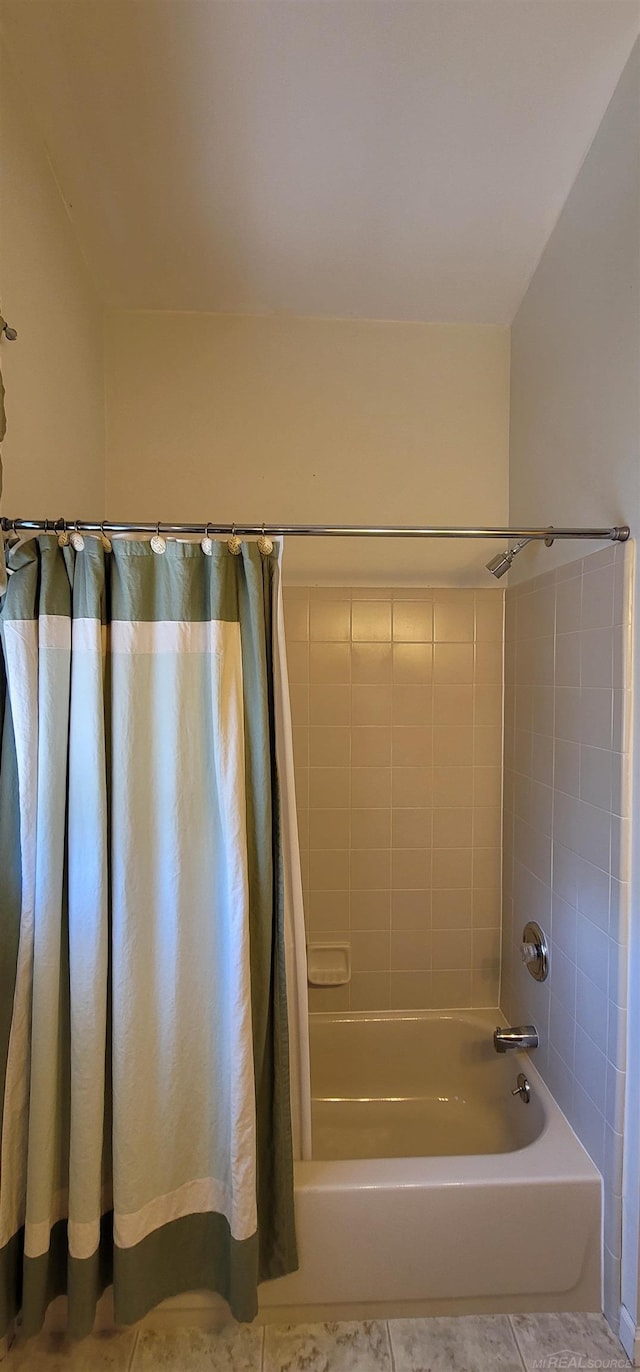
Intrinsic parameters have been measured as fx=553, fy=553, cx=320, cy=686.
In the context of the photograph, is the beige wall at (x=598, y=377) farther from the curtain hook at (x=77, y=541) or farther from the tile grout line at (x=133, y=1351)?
the curtain hook at (x=77, y=541)

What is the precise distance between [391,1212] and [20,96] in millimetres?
2455

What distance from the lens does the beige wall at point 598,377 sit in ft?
3.58

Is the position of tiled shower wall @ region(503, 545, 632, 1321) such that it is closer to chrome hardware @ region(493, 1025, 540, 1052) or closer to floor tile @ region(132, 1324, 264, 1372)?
chrome hardware @ region(493, 1025, 540, 1052)

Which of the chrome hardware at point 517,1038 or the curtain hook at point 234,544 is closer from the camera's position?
the curtain hook at point 234,544

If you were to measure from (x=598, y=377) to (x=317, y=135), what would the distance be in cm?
83

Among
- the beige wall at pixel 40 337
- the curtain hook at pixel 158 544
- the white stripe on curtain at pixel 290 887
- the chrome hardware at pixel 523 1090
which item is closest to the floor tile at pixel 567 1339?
the chrome hardware at pixel 523 1090

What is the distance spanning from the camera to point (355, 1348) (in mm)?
1122

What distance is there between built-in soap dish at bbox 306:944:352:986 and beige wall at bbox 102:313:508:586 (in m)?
1.20

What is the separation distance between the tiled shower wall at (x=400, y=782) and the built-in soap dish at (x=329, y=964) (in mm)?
27

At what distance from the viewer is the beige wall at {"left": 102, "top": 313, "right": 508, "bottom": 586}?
174 centimetres

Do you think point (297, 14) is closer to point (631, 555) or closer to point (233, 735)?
point (631, 555)

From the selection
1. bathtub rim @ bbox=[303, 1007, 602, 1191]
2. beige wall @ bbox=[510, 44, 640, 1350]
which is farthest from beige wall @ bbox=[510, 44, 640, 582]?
bathtub rim @ bbox=[303, 1007, 602, 1191]

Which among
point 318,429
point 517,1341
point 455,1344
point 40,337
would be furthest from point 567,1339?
point 40,337

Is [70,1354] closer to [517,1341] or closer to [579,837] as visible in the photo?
[517,1341]
